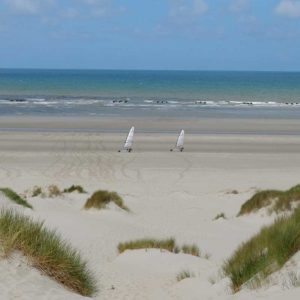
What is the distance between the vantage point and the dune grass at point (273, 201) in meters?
11.5

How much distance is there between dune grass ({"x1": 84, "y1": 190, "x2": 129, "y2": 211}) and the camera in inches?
492

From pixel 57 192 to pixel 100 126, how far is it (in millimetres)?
18729

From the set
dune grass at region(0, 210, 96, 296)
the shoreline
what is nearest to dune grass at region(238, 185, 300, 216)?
dune grass at region(0, 210, 96, 296)

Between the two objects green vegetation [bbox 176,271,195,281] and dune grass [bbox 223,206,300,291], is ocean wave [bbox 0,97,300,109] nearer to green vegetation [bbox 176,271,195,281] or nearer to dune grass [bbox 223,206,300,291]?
green vegetation [bbox 176,271,195,281]

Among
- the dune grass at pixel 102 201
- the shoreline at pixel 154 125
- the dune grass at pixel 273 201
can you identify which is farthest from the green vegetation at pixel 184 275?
the shoreline at pixel 154 125

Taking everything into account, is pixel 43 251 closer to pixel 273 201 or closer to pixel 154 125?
pixel 273 201

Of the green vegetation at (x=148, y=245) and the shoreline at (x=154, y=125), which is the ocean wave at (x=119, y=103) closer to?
the shoreline at (x=154, y=125)

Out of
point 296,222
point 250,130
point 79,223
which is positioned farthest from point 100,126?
point 296,222

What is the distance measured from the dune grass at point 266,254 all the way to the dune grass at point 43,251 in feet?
4.88

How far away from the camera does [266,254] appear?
6328 millimetres

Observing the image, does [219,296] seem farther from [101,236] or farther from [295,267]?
[101,236]

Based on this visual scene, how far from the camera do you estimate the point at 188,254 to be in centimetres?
892

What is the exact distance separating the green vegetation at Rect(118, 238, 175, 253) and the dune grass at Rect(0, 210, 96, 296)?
3208 millimetres

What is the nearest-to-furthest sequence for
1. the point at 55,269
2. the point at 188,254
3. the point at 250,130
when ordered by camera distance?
the point at 55,269 → the point at 188,254 → the point at 250,130
